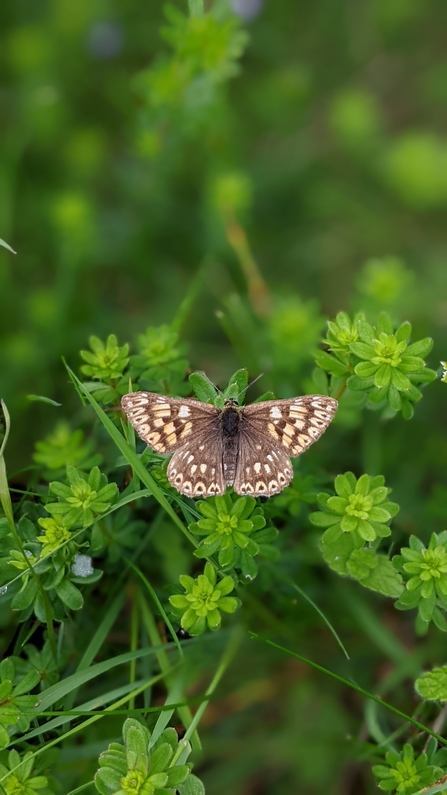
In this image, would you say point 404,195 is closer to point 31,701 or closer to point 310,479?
point 310,479

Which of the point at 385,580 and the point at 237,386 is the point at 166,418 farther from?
the point at 385,580

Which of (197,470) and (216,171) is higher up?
(216,171)

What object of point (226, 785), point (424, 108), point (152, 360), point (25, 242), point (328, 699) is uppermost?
point (424, 108)

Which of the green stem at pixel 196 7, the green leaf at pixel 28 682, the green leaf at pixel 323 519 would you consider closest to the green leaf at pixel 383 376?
the green leaf at pixel 323 519

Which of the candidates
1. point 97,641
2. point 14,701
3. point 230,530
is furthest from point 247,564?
point 14,701

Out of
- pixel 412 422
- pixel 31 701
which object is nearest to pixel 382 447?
pixel 412 422

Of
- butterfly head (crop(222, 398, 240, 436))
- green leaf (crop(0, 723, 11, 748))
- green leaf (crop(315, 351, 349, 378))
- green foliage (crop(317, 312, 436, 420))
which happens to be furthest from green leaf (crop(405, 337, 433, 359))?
green leaf (crop(0, 723, 11, 748))

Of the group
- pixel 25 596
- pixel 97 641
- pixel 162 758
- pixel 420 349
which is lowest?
pixel 97 641

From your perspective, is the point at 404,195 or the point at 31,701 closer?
the point at 31,701
